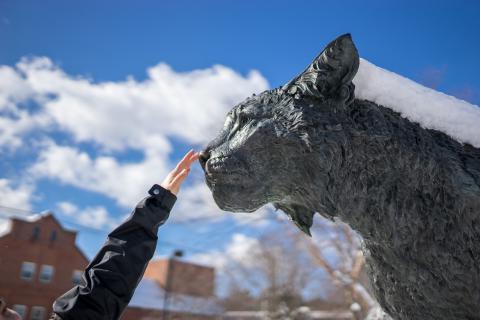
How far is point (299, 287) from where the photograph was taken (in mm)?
21953

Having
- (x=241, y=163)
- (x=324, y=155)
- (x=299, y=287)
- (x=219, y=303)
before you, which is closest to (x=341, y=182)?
(x=324, y=155)

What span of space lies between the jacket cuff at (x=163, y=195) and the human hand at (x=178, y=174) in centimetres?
4

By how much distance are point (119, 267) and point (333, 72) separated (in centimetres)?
97

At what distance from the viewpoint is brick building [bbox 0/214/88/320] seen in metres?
26.0

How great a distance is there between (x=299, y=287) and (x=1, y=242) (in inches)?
707

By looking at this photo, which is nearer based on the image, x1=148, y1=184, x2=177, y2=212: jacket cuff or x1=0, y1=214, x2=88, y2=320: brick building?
x1=148, y1=184, x2=177, y2=212: jacket cuff

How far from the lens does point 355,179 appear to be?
1.33 meters

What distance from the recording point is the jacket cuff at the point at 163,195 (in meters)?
1.73

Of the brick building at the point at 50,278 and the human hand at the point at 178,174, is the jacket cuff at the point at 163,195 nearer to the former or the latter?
the human hand at the point at 178,174

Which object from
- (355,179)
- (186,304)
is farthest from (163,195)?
(186,304)

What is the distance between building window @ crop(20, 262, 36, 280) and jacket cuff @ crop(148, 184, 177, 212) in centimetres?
2863

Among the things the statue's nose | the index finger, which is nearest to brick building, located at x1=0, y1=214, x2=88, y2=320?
the index finger

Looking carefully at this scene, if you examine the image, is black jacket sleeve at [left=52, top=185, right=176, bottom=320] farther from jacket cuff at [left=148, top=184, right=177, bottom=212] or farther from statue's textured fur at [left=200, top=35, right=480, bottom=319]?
statue's textured fur at [left=200, top=35, right=480, bottom=319]

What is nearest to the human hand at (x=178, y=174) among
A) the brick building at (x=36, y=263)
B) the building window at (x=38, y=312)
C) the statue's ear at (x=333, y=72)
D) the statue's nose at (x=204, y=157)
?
the statue's nose at (x=204, y=157)
